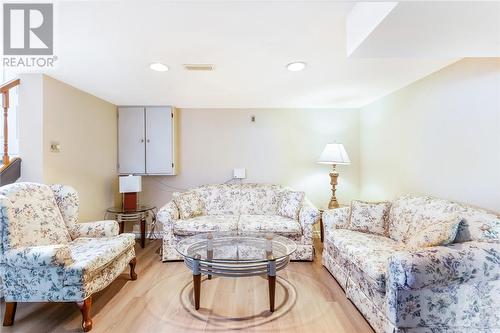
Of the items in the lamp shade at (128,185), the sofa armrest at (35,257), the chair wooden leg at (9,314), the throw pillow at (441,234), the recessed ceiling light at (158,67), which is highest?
the recessed ceiling light at (158,67)

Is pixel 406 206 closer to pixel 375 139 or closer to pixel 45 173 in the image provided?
pixel 375 139

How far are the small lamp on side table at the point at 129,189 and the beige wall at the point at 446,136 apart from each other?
3373 mm

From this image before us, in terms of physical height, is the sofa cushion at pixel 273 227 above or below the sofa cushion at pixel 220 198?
below

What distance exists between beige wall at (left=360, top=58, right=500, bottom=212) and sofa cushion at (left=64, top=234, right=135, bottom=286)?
10.0 ft

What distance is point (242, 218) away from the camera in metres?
3.20

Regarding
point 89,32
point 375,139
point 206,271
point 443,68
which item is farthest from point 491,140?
point 89,32

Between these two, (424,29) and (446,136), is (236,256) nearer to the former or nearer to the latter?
(424,29)

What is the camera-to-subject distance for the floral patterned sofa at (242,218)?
114 inches

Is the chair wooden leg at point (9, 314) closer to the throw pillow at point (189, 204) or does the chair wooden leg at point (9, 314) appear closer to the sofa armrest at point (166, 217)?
the sofa armrest at point (166, 217)

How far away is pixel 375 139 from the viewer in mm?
3461

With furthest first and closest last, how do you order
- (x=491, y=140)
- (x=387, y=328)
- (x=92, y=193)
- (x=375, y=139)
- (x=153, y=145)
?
(x=153, y=145) < (x=375, y=139) < (x=92, y=193) < (x=491, y=140) < (x=387, y=328)

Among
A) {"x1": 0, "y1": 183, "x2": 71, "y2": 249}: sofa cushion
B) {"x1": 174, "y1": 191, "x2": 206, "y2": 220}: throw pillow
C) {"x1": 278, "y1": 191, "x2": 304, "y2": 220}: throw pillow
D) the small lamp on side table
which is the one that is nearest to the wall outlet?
{"x1": 174, "y1": 191, "x2": 206, "y2": 220}: throw pillow

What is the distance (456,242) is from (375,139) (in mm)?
2034

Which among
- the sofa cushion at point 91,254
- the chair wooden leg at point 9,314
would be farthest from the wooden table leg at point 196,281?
the chair wooden leg at point 9,314
